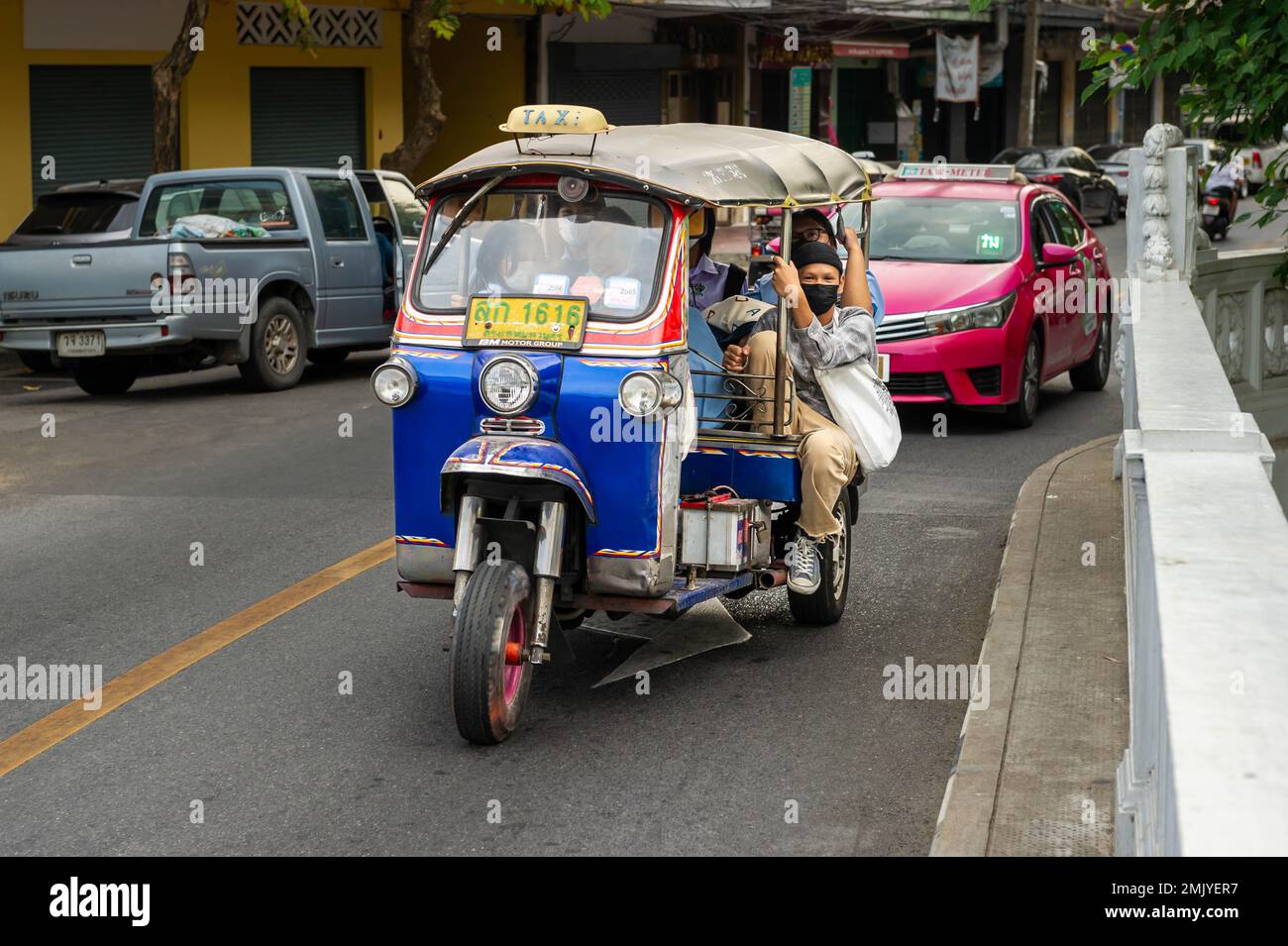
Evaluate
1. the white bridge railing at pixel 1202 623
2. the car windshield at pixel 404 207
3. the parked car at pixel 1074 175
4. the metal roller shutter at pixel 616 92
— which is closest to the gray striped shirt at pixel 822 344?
the white bridge railing at pixel 1202 623

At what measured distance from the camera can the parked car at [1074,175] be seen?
35.7 meters

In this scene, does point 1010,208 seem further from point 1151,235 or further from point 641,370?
point 641,370

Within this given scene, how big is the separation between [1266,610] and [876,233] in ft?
36.7

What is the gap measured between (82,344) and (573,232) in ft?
30.0

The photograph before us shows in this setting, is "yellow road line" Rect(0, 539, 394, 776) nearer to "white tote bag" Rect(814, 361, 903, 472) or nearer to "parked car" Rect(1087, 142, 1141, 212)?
"white tote bag" Rect(814, 361, 903, 472)

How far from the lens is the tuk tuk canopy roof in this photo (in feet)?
22.1

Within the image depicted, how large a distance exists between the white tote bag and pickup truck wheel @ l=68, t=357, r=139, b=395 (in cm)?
990

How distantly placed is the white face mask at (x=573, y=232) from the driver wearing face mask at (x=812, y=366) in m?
0.84

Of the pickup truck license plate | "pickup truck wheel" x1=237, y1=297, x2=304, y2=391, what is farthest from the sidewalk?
the pickup truck license plate

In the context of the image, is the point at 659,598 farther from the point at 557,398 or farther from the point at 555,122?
the point at 555,122

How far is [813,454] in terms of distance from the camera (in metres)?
7.37

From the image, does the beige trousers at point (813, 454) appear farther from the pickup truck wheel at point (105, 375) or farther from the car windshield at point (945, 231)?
the pickup truck wheel at point (105, 375)

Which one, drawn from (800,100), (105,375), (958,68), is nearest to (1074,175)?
(958,68)

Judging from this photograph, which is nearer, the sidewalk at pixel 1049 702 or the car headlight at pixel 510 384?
the sidewalk at pixel 1049 702
